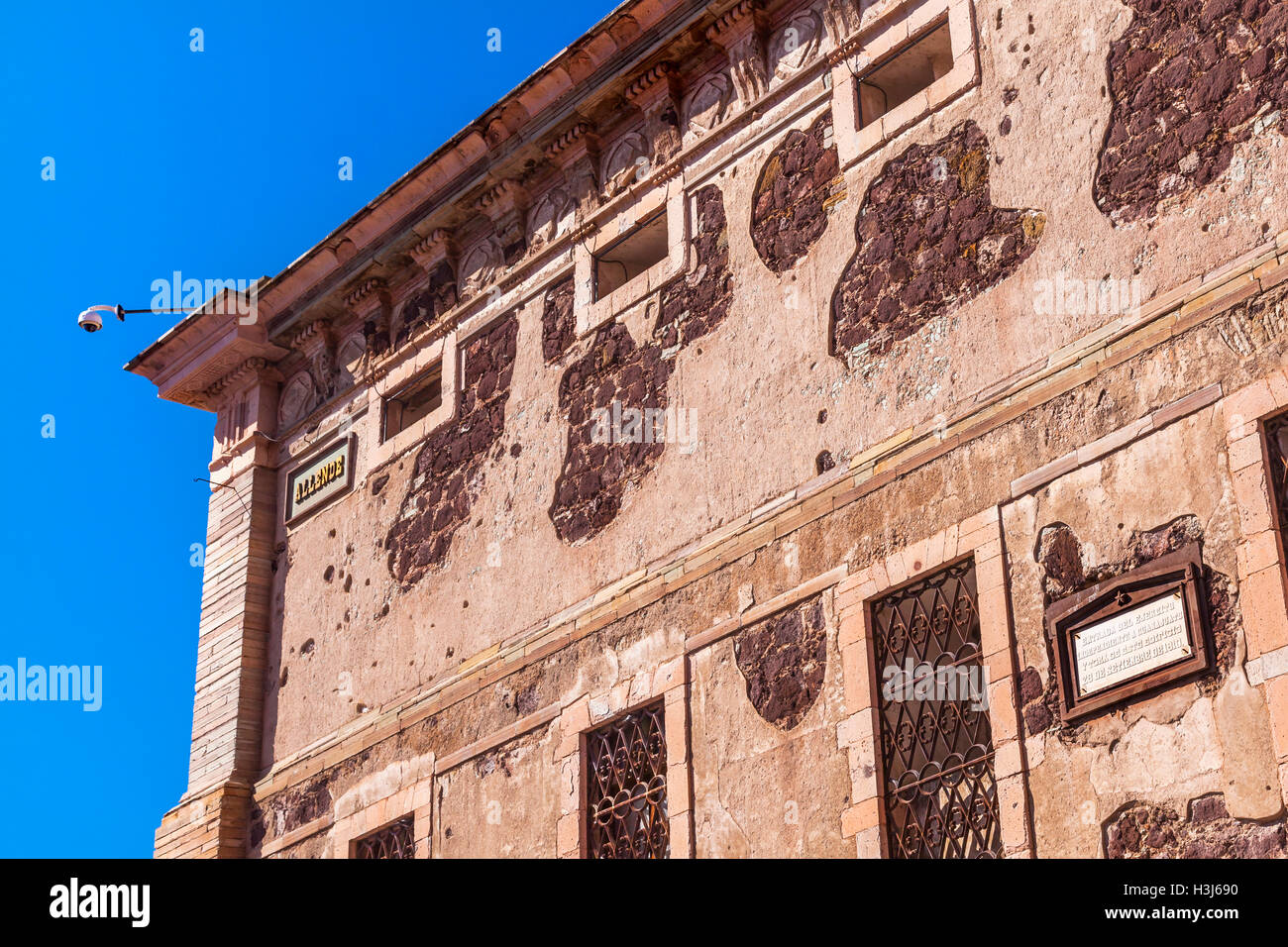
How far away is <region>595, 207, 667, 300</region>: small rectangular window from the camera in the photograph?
533 inches

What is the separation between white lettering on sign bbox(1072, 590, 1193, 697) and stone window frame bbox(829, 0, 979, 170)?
365cm

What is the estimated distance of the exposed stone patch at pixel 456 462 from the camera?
1402 centimetres

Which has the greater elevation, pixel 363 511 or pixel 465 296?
pixel 465 296

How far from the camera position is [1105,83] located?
34.3 feet

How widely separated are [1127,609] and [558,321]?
5.66m

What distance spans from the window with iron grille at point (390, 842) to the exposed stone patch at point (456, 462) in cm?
183

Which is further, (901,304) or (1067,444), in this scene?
(901,304)

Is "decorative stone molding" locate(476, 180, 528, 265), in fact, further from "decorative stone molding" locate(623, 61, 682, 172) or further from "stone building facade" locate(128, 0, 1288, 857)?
"decorative stone molding" locate(623, 61, 682, 172)

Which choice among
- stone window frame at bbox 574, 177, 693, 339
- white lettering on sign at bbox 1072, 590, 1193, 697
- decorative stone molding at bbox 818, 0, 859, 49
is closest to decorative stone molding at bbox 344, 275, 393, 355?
stone window frame at bbox 574, 177, 693, 339

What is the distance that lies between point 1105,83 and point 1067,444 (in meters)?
2.11

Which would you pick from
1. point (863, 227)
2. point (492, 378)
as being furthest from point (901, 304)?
point (492, 378)

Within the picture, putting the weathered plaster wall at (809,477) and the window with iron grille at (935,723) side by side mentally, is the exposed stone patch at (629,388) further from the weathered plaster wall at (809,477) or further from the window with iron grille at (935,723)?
the window with iron grille at (935,723)

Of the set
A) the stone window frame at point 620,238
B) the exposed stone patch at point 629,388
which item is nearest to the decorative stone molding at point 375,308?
the stone window frame at point 620,238

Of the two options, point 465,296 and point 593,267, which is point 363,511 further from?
point 593,267
